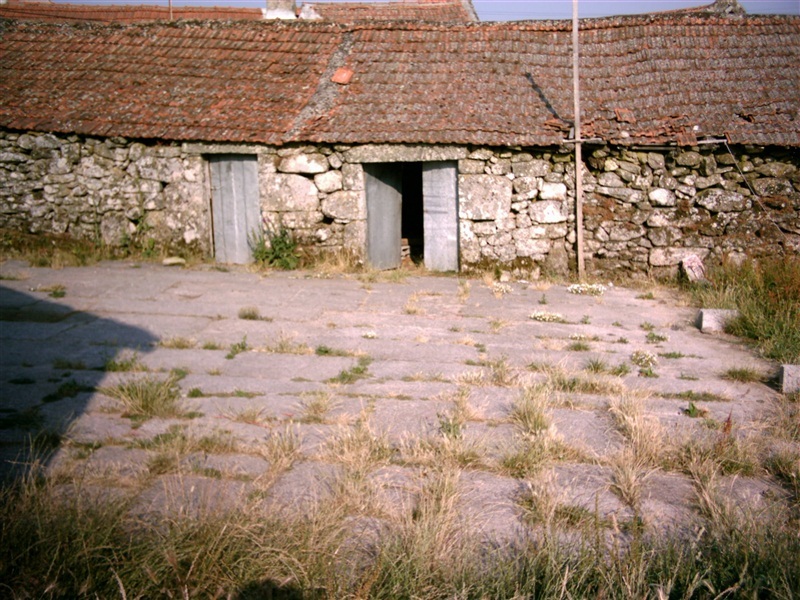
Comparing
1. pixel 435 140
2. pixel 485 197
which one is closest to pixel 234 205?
pixel 435 140

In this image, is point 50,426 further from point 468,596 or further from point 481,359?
point 481,359

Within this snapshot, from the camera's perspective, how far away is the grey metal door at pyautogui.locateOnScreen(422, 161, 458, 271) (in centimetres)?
1256

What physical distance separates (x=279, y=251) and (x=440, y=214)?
9.11ft

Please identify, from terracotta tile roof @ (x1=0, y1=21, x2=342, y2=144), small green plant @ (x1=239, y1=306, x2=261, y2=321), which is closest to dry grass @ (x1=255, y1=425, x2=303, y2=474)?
small green plant @ (x1=239, y1=306, x2=261, y2=321)

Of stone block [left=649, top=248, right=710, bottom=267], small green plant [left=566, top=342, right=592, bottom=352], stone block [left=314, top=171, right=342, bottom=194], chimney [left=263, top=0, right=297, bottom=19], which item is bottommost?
small green plant [left=566, top=342, right=592, bottom=352]

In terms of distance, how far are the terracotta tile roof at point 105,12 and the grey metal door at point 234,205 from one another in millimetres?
9525

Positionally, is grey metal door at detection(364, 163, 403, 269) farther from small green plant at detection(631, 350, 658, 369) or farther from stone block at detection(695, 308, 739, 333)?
small green plant at detection(631, 350, 658, 369)

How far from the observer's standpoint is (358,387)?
6996 mm

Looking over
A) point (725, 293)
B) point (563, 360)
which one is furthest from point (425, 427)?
point (725, 293)

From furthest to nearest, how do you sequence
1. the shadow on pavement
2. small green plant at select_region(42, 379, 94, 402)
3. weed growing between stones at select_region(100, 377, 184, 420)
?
small green plant at select_region(42, 379, 94, 402), weed growing between stones at select_region(100, 377, 184, 420), the shadow on pavement

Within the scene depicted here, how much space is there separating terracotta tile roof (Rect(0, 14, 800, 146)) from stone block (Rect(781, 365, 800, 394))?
5.73 m

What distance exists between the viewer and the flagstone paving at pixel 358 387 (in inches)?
197

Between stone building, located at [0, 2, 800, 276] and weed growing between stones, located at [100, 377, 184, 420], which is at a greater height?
stone building, located at [0, 2, 800, 276]

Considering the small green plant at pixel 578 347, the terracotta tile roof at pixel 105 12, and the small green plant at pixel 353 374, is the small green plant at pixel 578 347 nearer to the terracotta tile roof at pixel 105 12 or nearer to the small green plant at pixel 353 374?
the small green plant at pixel 353 374
